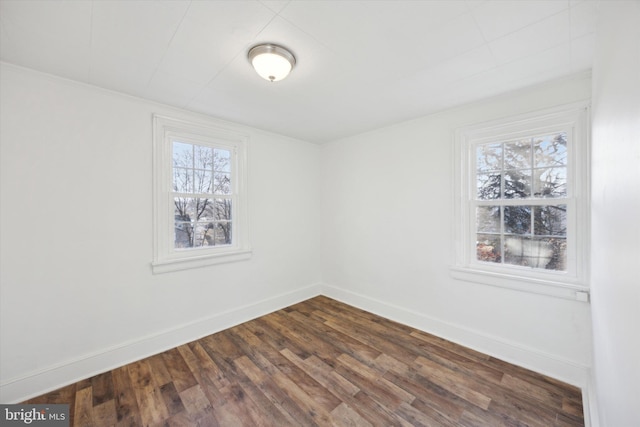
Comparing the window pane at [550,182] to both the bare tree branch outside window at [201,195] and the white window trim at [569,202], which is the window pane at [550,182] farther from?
the bare tree branch outside window at [201,195]

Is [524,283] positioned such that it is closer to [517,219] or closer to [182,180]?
[517,219]

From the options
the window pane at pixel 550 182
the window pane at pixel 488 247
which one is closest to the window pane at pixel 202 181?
the window pane at pixel 488 247

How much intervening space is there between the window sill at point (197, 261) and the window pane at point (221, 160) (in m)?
1.04

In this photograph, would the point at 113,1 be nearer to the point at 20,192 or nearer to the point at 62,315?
the point at 20,192

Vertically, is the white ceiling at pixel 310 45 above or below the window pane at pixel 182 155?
above

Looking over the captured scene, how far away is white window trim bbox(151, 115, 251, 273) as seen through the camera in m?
2.53

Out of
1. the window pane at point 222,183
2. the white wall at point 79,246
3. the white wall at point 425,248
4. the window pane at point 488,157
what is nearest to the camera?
the white wall at point 79,246

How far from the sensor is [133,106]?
2.39 m

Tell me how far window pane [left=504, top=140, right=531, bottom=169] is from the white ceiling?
520 millimetres

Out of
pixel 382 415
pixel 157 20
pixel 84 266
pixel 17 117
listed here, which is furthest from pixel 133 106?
pixel 382 415

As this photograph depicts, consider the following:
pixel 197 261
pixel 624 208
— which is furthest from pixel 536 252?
pixel 197 261

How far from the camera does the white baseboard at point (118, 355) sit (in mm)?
1882

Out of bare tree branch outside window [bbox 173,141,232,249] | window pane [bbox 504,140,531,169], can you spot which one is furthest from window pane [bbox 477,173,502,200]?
bare tree branch outside window [bbox 173,141,232,249]

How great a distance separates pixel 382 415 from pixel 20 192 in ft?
10.3
